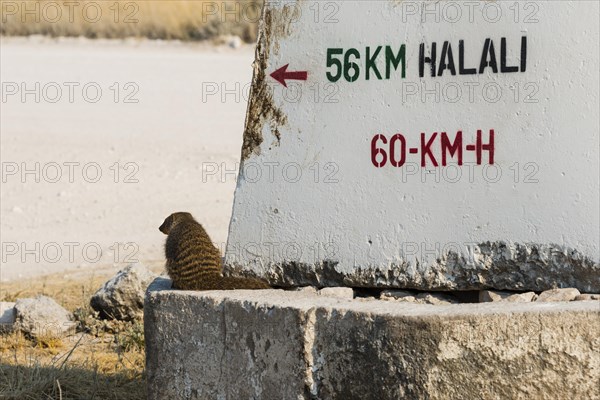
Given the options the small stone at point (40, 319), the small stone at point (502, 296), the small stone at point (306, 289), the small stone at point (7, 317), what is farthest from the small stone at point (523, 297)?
the small stone at point (7, 317)

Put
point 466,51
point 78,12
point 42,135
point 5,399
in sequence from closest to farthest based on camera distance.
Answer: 1. point 466,51
2. point 5,399
3. point 42,135
4. point 78,12

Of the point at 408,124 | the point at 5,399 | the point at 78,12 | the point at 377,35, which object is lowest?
the point at 5,399

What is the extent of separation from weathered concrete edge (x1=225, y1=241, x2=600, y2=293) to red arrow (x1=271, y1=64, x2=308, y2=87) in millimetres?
697

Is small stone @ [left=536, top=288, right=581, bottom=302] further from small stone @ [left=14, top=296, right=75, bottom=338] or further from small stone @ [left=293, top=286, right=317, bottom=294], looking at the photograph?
small stone @ [left=14, top=296, right=75, bottom=338]

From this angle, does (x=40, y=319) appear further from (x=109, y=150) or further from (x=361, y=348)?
(x=109, y=150)

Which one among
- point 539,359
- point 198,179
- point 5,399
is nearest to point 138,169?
point 198,179

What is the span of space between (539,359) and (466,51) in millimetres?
1188

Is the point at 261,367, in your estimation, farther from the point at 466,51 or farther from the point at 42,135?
the point at 42,135

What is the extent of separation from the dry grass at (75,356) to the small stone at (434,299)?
155cm

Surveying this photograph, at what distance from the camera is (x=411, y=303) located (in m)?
4.00

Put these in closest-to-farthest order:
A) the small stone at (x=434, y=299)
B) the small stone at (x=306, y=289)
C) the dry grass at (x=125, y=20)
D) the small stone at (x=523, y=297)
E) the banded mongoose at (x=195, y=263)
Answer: the small stone at (x=523, y=297), the small stone at (x=434, y=299), the small stone at (x=306, y=289), the banded mongoose at (x=195, y=263), the dry grass at (x=125, y=20)

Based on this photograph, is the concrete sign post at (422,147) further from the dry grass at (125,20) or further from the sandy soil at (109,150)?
the dry grass at (125,20)

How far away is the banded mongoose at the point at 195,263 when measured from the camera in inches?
179

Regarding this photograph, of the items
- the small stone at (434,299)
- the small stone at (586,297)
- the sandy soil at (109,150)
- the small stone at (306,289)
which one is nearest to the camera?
the small stone at (586,297)
